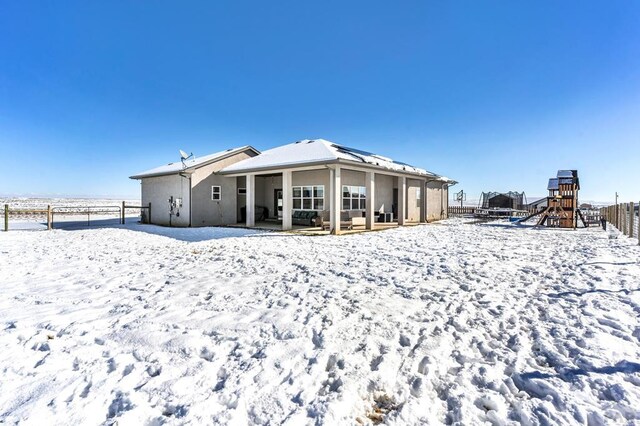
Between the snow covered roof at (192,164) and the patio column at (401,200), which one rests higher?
the snow covered roof at (192,164)

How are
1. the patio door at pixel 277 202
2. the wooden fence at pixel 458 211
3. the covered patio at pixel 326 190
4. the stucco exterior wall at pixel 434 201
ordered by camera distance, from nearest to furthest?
the covered patio at pixel 326 190
the patio door at pixel 277 202
the stucco exterior wall at pixel 434 201
the wooden fence at pixel 458 211

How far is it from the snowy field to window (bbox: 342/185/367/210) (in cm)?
976

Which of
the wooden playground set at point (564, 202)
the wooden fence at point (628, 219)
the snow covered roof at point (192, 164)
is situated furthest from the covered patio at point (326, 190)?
the wooden fence at point (628, 219)

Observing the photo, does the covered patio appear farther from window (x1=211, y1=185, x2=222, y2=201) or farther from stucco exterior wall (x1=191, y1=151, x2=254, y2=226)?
window (x1=211, y1=185, x2=222, y2=201)

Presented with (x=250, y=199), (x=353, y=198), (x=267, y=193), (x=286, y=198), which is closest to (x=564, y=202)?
(x=353, y=198)

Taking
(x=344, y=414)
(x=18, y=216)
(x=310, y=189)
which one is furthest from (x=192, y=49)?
(x=18, y=216)

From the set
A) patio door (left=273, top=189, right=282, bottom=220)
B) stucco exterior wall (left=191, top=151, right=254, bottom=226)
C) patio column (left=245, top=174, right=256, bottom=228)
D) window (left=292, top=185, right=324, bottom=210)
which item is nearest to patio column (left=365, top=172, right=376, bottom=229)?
window (left=292, top=185, right=324, bottom=210)

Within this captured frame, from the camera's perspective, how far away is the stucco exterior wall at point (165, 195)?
54.8 ft

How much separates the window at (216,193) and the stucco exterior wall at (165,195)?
54.2 inches

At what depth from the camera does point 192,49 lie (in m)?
16.0

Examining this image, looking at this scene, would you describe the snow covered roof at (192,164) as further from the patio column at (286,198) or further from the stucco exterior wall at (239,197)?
the patio column at (286,198)

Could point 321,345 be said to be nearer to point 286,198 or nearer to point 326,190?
point 286,198

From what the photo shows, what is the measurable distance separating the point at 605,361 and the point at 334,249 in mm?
6803

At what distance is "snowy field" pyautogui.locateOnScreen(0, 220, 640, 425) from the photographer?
2.37 meters
